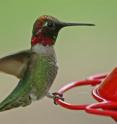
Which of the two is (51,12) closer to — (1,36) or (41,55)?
(1,36)

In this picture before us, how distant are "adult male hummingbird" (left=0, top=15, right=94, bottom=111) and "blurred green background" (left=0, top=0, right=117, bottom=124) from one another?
1.42 metres

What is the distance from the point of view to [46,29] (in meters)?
1.96

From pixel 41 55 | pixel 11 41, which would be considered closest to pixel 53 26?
pixel 41 55

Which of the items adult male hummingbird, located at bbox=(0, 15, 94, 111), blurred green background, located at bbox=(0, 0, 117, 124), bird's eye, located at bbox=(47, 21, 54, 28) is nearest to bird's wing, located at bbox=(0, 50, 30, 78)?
adult male hummingbird, located at bbox=(0, 15, 94, 111)

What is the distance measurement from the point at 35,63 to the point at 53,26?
232mm

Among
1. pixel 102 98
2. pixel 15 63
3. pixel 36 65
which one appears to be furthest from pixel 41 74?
pixel 102 98

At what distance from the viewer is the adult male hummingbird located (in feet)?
6.39

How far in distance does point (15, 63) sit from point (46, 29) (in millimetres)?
163

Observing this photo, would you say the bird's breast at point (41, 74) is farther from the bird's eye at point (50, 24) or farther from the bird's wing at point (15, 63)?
the bird's eye at point (50, 24)

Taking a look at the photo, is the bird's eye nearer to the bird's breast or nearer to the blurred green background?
the bird's breast

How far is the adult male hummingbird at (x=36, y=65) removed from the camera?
6.39ft

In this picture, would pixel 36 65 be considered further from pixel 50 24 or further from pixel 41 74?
pixel 50 24

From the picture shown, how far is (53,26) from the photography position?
6.35ft

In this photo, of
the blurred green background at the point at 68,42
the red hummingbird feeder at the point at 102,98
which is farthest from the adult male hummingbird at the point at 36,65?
the blurred green background at the point at 68,42
